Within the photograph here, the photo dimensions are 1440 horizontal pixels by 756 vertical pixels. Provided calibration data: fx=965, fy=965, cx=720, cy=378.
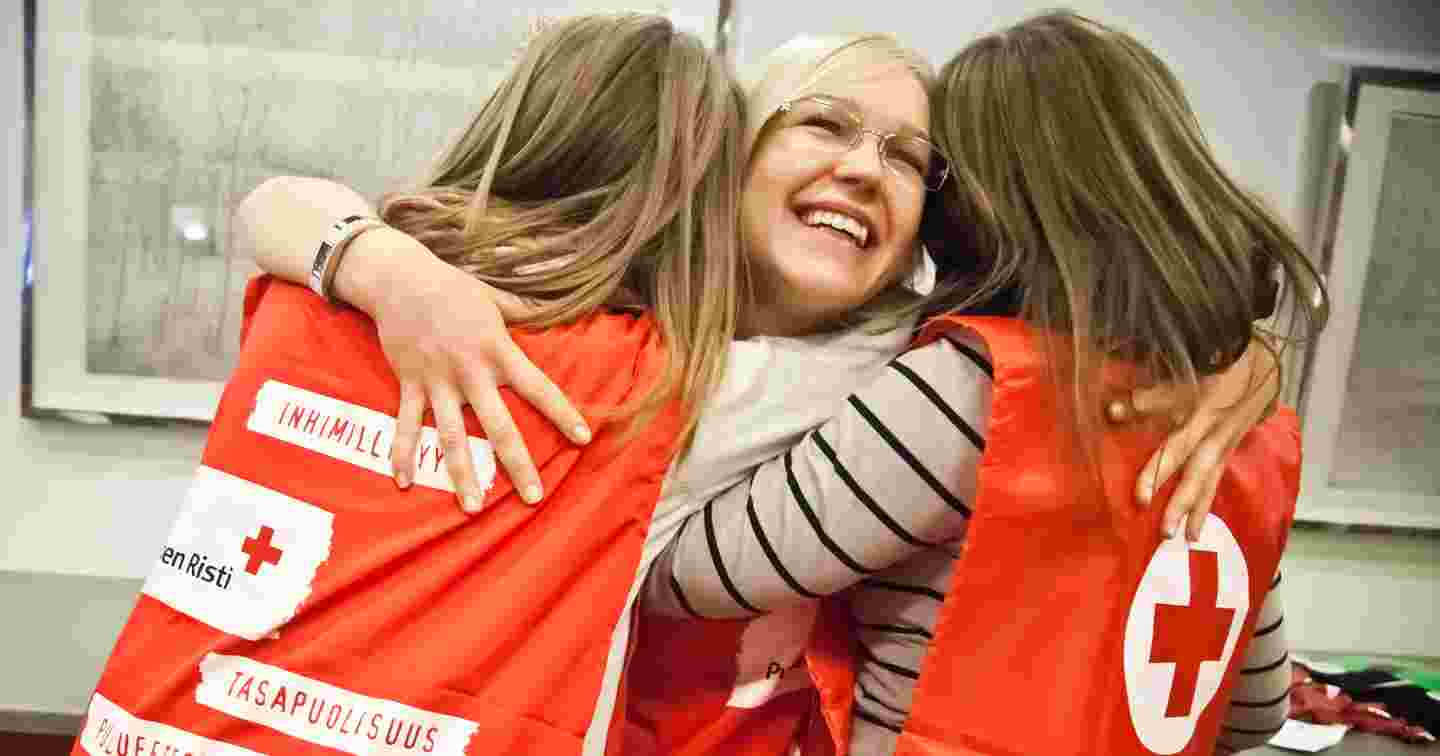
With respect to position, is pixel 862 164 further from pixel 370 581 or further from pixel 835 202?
pixel 370 581

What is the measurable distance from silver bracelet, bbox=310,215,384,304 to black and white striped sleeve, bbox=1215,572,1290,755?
0.80 metres

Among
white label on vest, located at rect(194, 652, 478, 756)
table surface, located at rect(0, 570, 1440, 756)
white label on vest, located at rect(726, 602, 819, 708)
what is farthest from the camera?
table surface, located at rect(0, 570, 1440, 756)

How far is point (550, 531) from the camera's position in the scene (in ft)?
2.20

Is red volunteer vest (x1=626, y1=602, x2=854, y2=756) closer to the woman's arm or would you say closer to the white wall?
the woman's arm

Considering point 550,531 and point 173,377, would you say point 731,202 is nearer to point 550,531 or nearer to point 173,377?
point 550,531

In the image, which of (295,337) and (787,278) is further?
(787,278)

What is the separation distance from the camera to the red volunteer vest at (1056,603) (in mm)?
660

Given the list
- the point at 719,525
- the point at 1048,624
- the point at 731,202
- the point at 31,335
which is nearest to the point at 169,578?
the point at 719,525

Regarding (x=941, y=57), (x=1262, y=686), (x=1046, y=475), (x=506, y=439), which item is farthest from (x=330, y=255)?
(x=941, y=57)

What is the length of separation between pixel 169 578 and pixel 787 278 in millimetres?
520

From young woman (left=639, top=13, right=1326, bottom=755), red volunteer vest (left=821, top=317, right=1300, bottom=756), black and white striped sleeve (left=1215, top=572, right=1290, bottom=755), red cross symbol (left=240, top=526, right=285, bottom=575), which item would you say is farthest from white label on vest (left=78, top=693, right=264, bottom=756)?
black and white striped sleeve (left=1215, top=572, right=1290, bottom=755)

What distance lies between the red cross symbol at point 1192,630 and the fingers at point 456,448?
502mm

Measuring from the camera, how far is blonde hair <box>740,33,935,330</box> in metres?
0.85

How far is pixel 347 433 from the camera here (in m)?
0.68
